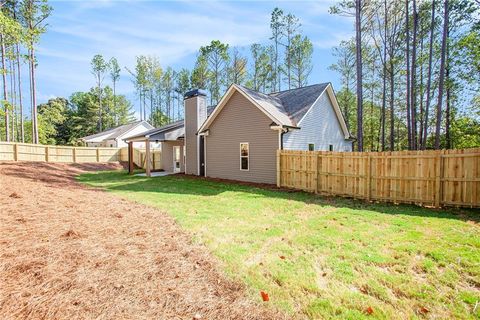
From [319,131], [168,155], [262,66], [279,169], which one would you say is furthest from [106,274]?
[262,66]

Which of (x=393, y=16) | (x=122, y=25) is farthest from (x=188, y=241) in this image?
(x=393, y=16)

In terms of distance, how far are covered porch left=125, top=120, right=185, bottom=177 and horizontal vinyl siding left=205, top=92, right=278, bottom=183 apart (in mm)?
3485

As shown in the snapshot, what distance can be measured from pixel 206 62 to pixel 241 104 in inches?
873

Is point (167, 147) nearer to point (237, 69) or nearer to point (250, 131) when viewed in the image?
point (250, 131)

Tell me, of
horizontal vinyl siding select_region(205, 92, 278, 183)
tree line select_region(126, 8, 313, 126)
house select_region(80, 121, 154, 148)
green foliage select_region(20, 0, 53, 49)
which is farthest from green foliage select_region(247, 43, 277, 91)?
green foliage select_region(20, 0, 53, 49)

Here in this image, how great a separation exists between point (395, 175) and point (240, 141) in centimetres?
763

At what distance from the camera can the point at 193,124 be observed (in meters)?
16.4

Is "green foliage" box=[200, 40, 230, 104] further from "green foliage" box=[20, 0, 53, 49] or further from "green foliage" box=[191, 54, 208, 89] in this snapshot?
"green foliage" box=[20, 0, 53, 49]

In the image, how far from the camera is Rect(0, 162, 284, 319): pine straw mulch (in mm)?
2484

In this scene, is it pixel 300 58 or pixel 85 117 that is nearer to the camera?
pixel 300 58

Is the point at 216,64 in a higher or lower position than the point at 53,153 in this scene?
higher

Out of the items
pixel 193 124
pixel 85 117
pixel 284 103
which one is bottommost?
pixel 193 124

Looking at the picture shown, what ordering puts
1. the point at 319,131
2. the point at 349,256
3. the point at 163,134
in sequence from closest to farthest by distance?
the point at 349,256, the point at 319,131, the point at 163,134

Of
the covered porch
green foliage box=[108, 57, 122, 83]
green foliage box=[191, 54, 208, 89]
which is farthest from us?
green foliage box=[108, 57, 122, 83]
